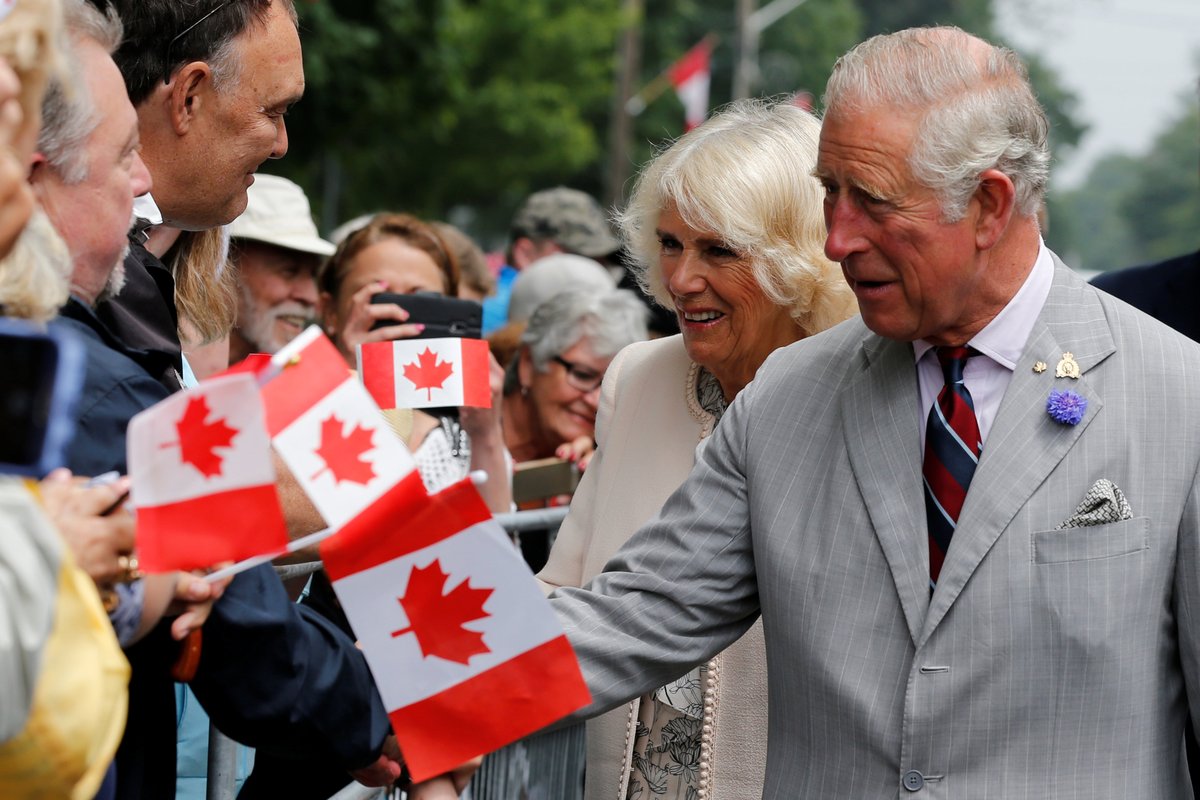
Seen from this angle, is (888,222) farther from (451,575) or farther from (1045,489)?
(451,575)

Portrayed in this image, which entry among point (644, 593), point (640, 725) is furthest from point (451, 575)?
point (640, 725)

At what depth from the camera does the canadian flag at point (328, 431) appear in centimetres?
215

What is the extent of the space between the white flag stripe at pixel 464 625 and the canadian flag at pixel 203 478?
239 mm

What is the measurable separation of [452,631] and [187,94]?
1433mm

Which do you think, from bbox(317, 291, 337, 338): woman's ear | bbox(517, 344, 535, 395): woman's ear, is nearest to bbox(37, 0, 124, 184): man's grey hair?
bbox(317, 291, 337, 338): woman's ear

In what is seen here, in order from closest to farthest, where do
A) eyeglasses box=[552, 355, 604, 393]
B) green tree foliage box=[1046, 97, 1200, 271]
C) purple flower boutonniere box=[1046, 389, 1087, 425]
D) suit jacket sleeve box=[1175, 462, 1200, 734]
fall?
suit jacket sleeve box=[1175, 462, 1200, 734]
purple flower boutonniere box=[1046, 389, 1087, 425]
eyeglasses box=[552, 355, 604, 393]
green tree foliage box=[1046, 97, 1200, 271]

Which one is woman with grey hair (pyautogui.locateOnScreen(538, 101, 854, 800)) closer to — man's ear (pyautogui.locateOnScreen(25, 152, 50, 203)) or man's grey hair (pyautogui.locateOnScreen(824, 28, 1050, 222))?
man's grey hair (pyautogui.locateOnScreen(824, 28, 1050, 222))

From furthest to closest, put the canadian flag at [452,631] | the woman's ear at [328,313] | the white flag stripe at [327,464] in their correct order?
the woman's ear at [328,313], the canadian flag at [452,631], the white flag stripe at [327,464]

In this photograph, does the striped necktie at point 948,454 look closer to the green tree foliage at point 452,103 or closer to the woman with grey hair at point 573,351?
the woman with grey hair at point 573,351

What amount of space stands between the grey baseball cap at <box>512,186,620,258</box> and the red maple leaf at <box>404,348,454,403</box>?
15.5 ft

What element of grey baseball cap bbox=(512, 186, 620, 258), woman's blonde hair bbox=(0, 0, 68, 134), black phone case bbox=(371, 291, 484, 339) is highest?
woman's blonde hair bbox=(0, 0, 68, 134)

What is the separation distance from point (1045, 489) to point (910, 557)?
26 centimetres

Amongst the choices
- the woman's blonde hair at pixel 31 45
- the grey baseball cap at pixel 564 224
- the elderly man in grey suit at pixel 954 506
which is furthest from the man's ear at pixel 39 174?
the grey baseball cap at pixel 564 224

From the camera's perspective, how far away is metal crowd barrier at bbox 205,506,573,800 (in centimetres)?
313
